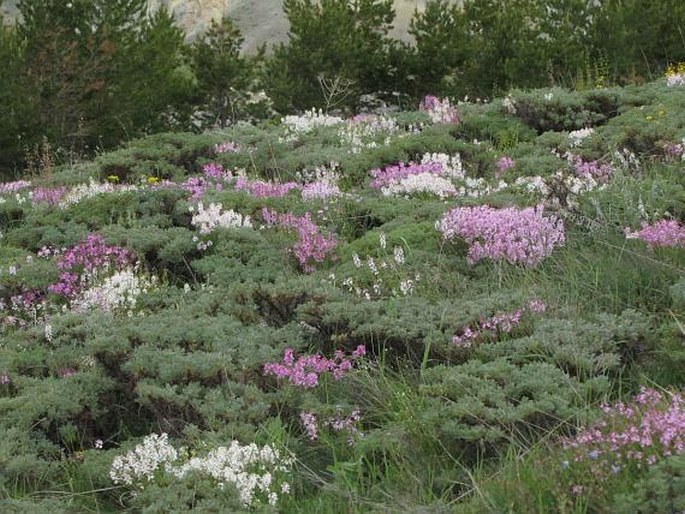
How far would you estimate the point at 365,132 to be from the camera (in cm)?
1075

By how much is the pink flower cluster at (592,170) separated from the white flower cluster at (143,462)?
4579 millimetres

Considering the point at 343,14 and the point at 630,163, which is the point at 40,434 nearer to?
the point at 630,163

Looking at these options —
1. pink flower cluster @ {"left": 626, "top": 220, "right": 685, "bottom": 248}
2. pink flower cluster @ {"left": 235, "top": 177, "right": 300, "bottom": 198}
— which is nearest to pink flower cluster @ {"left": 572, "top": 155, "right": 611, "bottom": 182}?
pink flower cluster @ {"left": 626, "top": 220, "right": 685, "bottom": 248}

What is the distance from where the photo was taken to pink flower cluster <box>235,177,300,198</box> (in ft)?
25.9

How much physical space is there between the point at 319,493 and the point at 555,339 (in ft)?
4.55

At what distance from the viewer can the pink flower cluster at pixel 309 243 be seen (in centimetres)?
639

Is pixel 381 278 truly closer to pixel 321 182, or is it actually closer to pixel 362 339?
pixel 362 339

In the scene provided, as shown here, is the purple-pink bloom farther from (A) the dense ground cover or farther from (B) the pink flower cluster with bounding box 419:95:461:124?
(B) the pink flower cluster with bounding box 419:95:461:124

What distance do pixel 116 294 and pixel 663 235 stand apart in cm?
364

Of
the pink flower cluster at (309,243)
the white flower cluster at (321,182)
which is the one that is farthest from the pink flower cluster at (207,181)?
the pink flower cluster at (309,243)

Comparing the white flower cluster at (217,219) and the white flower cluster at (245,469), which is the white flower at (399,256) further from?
Answer: the white flower cluster at (245,469)

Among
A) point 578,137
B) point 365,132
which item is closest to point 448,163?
point 578,137

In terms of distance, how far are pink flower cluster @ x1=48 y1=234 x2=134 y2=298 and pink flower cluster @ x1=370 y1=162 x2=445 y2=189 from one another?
2595 mm

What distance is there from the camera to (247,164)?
32.4ft
